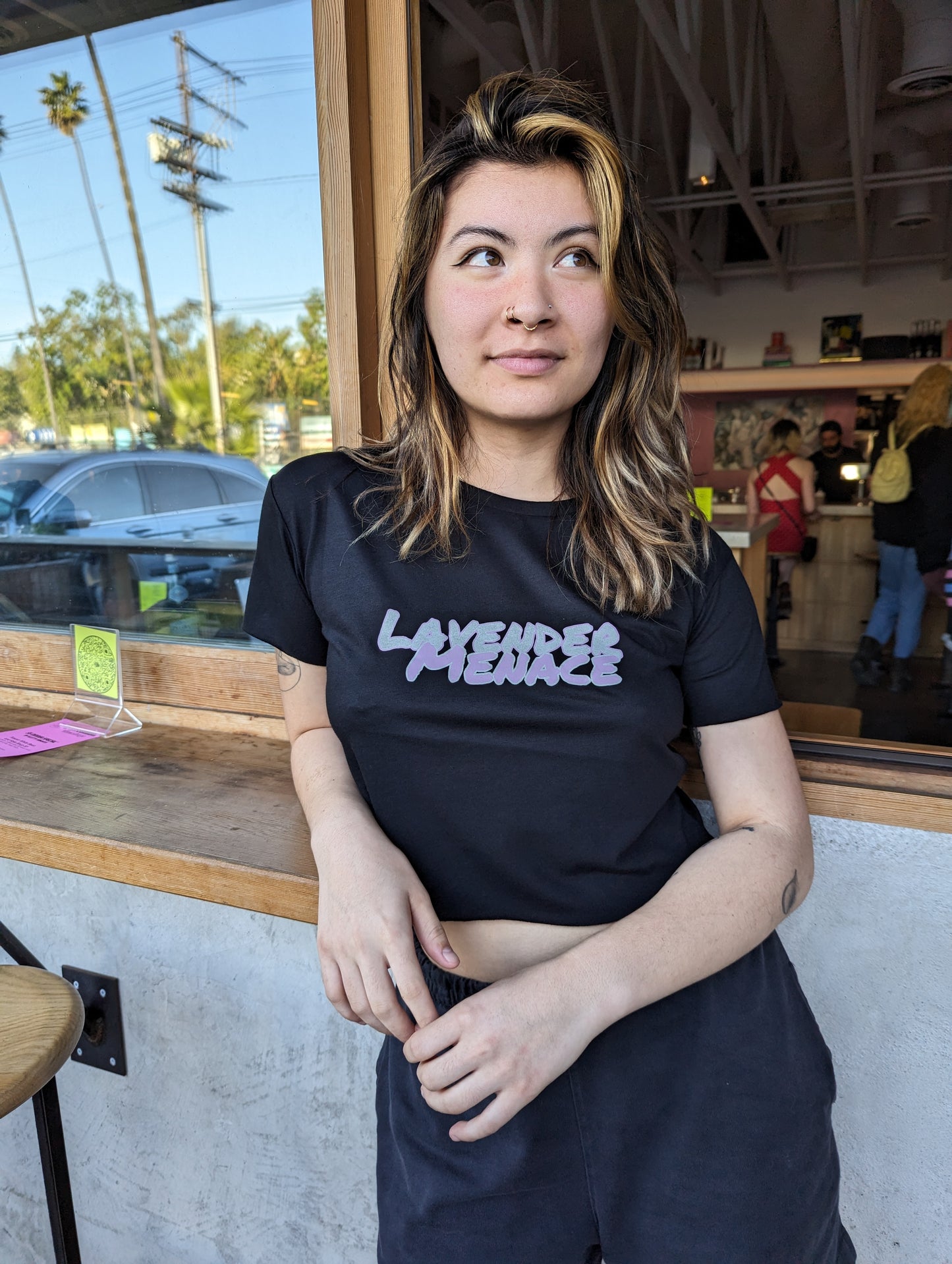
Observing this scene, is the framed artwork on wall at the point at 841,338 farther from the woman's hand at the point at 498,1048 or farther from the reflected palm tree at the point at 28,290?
the woman's hand at the point at 498,1048

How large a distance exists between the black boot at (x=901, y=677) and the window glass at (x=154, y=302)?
353 centimetres

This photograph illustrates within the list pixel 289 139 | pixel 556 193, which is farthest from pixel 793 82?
pixel 556 193

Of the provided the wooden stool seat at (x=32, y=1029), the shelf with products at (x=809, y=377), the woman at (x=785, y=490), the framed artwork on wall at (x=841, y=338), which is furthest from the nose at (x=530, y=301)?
the framed artwork on wall at (x=841, y=338)

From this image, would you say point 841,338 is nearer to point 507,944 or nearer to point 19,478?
point 19,478

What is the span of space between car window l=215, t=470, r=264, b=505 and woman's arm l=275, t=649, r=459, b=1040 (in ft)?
6.80

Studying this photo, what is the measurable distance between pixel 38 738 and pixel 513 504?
101cm

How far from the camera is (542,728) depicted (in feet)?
2.72

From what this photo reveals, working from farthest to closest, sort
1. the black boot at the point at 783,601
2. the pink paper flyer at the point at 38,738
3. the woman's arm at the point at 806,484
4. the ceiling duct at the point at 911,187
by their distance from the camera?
the black boot at the point at 783,601 < the woman's arm at the point at 806,484 < the ceiling duct at the point at 911,187 < the pink paper flyer at the point at 38,738

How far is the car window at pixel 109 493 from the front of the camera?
99.8 inches

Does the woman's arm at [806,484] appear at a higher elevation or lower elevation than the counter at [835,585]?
higher

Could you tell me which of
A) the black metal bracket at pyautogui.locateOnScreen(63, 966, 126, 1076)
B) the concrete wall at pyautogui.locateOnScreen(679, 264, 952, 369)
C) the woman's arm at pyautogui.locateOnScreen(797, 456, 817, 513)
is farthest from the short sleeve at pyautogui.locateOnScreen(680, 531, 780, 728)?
the concrete wall at pyautogui.locateOnScreen(679, 264, 952, 369)

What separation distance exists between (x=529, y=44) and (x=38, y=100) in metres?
1.54

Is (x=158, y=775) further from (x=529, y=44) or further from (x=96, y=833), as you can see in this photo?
(x=529, y=44)

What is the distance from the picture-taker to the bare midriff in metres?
0.83
